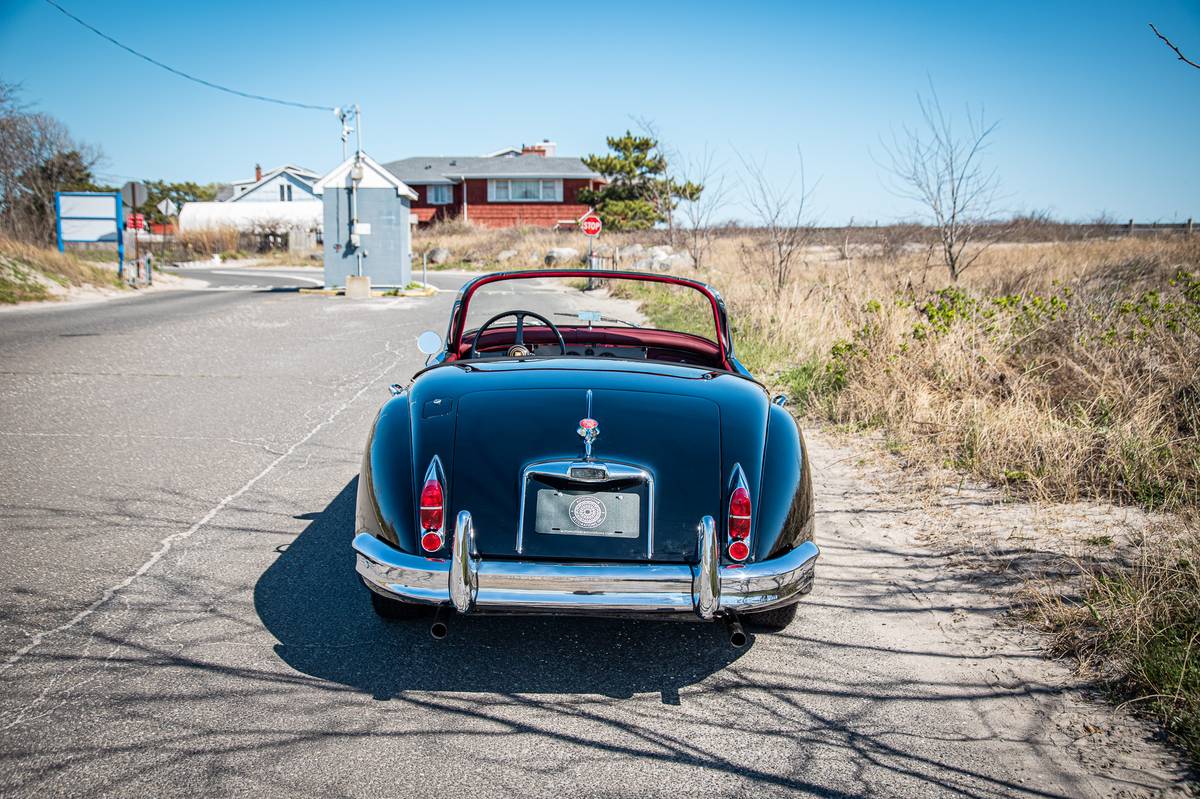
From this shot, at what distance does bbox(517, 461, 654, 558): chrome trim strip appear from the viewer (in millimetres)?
2859

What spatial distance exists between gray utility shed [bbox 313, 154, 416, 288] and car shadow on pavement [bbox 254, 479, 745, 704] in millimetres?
20472

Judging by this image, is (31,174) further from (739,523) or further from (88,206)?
(739,523)

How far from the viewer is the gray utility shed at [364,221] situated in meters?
22.8

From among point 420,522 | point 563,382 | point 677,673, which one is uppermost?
point 563,382

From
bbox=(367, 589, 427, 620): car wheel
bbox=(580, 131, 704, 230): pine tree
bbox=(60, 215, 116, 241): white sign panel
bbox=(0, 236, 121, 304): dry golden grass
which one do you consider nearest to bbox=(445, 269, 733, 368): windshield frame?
bbox=(367, 589, 427, 620): car wheel

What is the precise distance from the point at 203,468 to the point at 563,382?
3.37m

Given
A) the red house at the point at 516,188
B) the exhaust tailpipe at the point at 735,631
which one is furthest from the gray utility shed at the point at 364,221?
the red house at the point at 516,188

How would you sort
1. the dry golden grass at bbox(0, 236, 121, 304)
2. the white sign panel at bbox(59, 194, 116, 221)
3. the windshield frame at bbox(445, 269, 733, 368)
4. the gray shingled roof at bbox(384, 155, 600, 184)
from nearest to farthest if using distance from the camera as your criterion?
1. the windshield frame at bbox(445, 269, 733, 368)
2. the dry golden grass at bbox(0, 236, 121, 304)
3. the white sign panel at bbox(59, 194, 116, 221)
4. the gray shingled roof at bbox(384, 155, 600, 184)

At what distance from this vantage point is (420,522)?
2893 mm

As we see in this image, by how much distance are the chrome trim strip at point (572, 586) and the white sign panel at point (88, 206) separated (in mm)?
25084

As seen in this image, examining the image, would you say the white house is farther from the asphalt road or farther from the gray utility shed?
the asphalt road

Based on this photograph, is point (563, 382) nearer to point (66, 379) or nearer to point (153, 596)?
point (153, 596)

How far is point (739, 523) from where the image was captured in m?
2.91

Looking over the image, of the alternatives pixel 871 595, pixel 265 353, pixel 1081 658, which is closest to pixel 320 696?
pixel 871 595
